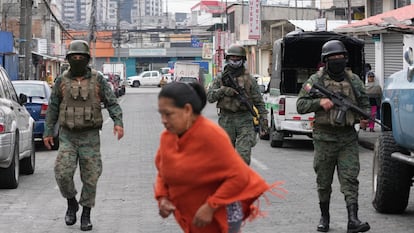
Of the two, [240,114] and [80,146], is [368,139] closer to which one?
[240,114]

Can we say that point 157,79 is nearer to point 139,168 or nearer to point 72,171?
point 139,168

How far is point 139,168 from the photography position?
14328 mm

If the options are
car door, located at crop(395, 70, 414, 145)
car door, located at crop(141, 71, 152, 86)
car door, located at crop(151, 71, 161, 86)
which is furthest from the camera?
car door, located at crop(141, 71, 152, 86)

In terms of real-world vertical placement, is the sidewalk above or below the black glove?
below

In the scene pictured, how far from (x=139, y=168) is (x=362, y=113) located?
6.96 meters

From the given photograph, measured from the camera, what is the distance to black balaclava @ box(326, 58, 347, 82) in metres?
8.03

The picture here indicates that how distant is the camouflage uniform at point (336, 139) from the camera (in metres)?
8.03

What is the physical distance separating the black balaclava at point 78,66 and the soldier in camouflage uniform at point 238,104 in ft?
6.06

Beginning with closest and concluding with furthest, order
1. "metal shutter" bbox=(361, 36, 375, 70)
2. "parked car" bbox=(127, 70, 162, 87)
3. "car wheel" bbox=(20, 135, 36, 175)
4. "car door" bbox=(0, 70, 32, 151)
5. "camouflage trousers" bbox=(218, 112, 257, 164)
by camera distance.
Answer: "camouflage trousers" bbox=(218, 112, 257, 164)
"car door" bbox=(0, 70, 32, 151)
"car wheel" bbox=(20, 135, 36, 175)
"metal shutter" bbox=(361, 36, 375, 70)
"parked car" bbox=(127, 70, 162, 87)

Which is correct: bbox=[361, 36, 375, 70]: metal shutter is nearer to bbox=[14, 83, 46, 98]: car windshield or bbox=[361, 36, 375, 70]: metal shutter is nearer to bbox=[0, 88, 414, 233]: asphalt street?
bbox=[0, 88, 414, 233]: asphalt street

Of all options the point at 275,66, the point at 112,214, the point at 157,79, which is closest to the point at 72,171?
the point at 112,214

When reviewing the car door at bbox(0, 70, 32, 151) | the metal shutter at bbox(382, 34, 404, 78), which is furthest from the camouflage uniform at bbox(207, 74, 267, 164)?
the metal shutter at bbox(382, 34, 404, 78)

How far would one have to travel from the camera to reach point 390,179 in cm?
895

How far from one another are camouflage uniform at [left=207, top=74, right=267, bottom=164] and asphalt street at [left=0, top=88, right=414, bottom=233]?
0.76m
